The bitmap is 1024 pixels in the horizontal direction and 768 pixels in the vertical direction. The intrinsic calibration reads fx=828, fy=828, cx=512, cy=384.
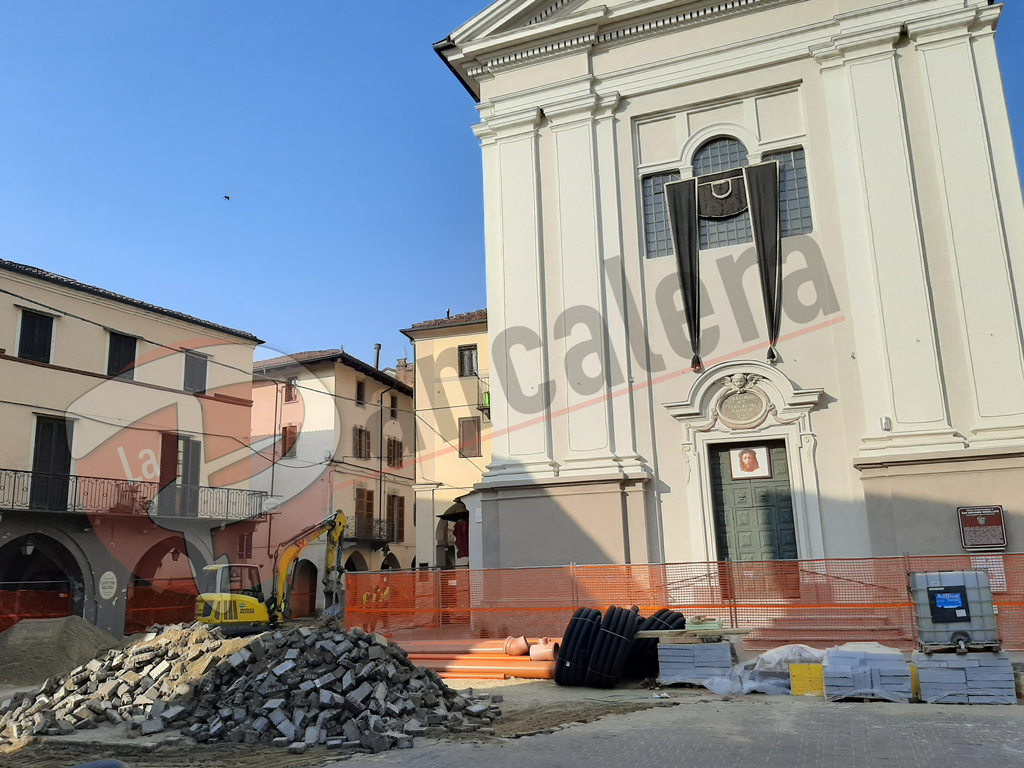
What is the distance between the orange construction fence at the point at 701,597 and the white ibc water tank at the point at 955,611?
2.53 meters

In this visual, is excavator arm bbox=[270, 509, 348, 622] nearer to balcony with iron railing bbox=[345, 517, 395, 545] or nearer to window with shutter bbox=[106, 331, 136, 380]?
window with shutter bbox=[106, 331, 136, 380]

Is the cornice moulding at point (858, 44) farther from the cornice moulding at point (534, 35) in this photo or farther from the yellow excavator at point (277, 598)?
the yellow excavator at point (277, 598)

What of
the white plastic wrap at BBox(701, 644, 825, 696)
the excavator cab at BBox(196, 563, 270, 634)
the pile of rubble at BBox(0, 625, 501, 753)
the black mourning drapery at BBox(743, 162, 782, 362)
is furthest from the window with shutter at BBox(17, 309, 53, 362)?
the white plastic wrap at BBox(701, 644, 825, 696)

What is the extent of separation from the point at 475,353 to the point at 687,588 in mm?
18627

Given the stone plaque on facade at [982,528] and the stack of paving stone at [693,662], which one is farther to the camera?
the stone plaque on facade at [982,528]

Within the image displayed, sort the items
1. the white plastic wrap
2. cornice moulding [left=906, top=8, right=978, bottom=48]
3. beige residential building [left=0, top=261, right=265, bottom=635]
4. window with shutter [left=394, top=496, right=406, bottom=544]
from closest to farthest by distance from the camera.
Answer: the white plastic wrap
cornice moulding [left=906, top=8, right=978, bottom=48]
beige residential building [left=0, top=261, right=265, bottom=635]
window with shutter [left=394, top=496, right=406, bottom=544]

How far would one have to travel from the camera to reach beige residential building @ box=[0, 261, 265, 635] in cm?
2200

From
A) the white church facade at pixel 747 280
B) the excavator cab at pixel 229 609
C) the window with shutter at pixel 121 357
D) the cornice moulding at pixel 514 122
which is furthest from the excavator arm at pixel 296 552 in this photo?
the cornice moulding at pixel 514 122

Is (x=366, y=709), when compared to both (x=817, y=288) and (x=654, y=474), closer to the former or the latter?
(x=654, y=474)

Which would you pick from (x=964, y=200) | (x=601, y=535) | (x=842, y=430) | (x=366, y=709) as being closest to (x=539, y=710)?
(x=366, y=709)

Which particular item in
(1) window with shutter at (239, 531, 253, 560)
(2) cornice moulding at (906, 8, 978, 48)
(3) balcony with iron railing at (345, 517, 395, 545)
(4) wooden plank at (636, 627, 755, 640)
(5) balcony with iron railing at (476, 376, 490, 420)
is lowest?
(4) wooden plank at (636, 627, 755, 640)

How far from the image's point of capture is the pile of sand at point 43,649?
15.4 m

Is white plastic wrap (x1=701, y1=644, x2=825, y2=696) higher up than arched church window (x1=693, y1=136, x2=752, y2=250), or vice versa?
arched church window (x1=693, y1=136, x2=752, y2=250)

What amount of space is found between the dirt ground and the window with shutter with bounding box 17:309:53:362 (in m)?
16.4
